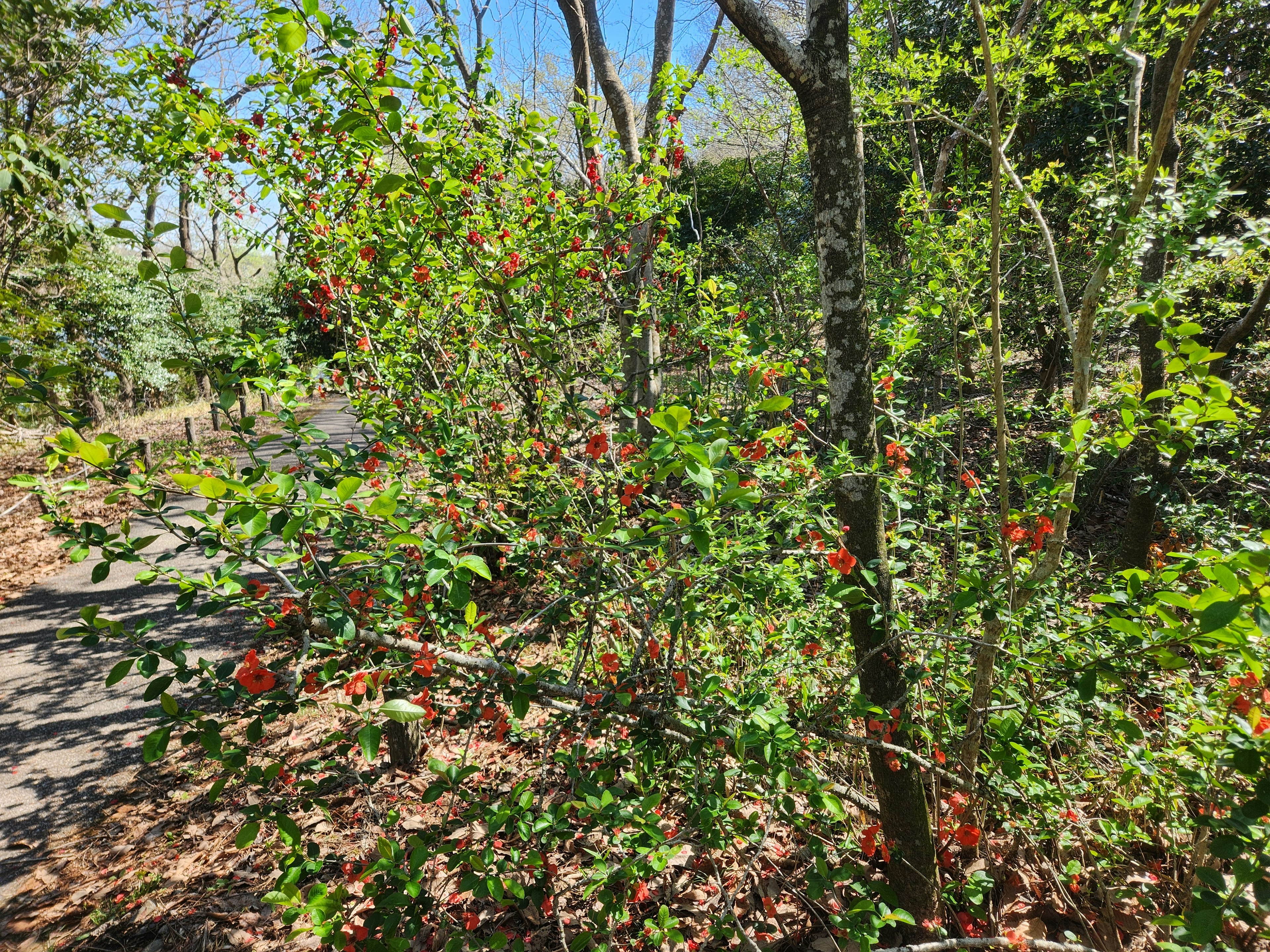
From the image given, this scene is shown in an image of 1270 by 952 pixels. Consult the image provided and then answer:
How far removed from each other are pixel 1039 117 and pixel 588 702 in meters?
9.34

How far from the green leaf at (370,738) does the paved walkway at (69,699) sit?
1.77 m

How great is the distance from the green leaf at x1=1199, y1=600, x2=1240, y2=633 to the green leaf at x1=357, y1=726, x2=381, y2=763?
140 cm

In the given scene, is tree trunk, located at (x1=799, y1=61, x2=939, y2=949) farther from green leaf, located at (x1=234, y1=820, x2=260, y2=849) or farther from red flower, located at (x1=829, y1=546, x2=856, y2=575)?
green leaf, located at (x1=234, y1=820, x2=260, y2=849)

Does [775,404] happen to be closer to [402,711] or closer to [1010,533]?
[402,711]

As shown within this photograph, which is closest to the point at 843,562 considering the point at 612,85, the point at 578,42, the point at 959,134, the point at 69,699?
the point at 959,134

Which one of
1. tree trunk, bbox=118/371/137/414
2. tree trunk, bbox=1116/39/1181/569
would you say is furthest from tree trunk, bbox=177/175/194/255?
tree trunk, bbox=1116/39/1181/569

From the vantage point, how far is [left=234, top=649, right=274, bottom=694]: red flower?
1317 millimetres

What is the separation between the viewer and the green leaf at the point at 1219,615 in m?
0.89

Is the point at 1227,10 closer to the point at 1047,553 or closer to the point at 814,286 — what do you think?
the point at 814,286

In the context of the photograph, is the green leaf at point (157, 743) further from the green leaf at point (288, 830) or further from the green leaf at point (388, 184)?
the green leaf at point (388, 184)

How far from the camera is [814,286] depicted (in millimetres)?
4609

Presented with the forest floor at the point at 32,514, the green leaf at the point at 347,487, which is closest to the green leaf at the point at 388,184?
the green leaf at the point at 347,487

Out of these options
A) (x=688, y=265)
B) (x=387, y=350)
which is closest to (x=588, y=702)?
(x=387, y=350)

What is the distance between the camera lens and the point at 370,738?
3.86 feet
